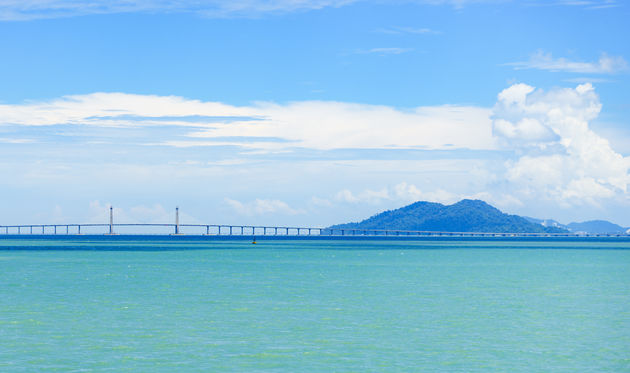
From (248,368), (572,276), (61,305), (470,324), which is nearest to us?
(248,368)

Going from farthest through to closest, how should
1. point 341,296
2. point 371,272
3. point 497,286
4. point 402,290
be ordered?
1. point 371,272
2. point 497,286
3. point 402,290
4. point 341,296

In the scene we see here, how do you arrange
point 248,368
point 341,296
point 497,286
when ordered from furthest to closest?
point 497,286 < point 341,296 < point 248,368

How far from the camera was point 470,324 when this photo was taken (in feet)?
139

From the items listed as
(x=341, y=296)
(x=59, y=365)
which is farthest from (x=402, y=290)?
(x=59, y=365)

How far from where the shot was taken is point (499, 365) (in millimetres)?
31203

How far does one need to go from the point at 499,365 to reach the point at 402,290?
31946 mm

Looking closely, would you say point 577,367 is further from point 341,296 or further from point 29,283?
point 29,283

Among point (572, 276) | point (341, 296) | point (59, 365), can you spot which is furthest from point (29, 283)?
point (572, 276)

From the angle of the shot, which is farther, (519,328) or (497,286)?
(497,286)

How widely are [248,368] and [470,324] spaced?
629 inches

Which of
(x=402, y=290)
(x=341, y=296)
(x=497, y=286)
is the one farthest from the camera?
(x=497, y=286)

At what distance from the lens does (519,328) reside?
40.9m

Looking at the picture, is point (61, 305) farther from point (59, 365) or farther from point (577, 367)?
point (577, 367)

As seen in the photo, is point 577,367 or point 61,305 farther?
point 61,305
